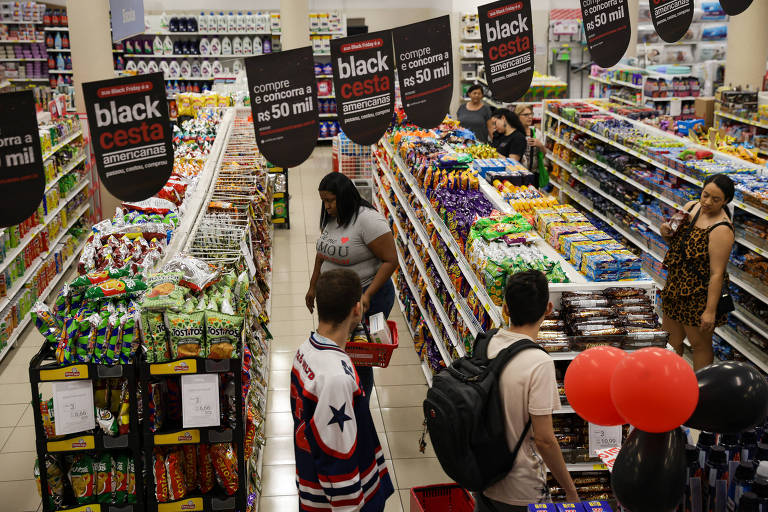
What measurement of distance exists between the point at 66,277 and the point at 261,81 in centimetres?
529

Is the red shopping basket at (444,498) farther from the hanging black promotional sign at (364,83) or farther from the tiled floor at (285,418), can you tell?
the hanging black promotional sign at (364,83)

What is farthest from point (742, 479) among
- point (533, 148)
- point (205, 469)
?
point (533, 148)

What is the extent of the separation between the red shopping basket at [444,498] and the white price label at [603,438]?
0.61 m

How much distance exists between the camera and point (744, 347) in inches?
234

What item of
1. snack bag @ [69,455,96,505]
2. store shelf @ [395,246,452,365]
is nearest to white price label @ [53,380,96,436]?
snack bag @ [69,455,96,505]

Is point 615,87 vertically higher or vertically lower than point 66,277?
higher

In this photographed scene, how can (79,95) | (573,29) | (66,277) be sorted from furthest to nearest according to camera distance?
(573,29)
(79,95)
(66,277)

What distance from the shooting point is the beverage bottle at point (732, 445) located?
2.28 m

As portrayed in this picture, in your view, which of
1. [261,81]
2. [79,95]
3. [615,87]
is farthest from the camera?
[615,87]

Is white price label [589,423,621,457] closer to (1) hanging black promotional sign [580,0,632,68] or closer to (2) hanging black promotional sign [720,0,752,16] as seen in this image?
(1) hanging black promotional sign [580,0,632,68]

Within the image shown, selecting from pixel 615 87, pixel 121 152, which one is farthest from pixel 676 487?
pixel 615 87

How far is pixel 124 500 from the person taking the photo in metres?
3.44

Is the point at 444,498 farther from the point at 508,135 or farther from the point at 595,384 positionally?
the point at 508,135

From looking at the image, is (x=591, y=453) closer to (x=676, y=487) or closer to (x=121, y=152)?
(x=676, y=487)
